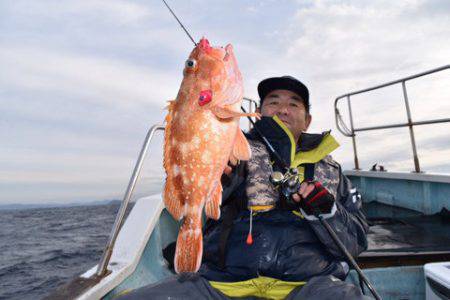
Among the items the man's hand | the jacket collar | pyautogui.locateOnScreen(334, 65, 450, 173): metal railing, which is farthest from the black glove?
pyautogui.locateOnScreen(334, 65, 450, 173): metal railing

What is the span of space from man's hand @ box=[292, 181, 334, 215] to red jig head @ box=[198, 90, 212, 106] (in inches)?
40.1

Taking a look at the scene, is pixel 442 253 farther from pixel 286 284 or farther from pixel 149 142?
pixel 149 142

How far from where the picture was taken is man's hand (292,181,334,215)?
243 centimetres

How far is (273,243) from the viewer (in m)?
2.54

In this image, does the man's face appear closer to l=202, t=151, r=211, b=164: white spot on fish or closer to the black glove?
the black glove

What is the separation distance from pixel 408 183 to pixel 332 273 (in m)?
4.11

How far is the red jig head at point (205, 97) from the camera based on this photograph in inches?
79.4

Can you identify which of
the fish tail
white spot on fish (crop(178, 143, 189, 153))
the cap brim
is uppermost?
the cap brim

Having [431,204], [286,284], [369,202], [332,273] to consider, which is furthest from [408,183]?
[286,284]

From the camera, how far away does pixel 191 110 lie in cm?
203

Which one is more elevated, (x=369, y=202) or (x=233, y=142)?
(x=233, y=142)

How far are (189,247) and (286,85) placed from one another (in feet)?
6.49

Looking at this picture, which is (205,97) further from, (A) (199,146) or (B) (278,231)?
(B) (278,231)

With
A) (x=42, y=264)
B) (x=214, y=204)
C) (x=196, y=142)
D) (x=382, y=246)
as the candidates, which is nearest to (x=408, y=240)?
(x=382, y=246)
